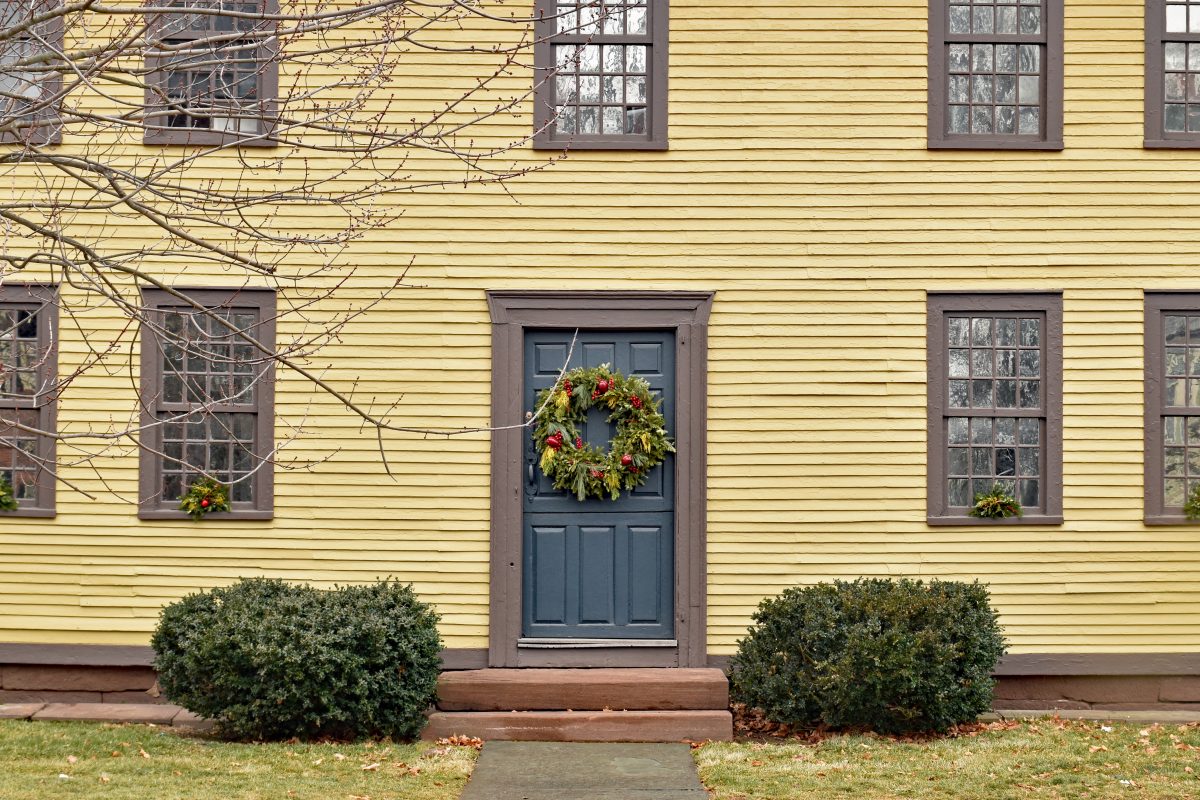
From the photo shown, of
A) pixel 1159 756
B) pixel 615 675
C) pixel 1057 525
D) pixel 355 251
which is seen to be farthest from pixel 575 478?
pixel 1159 756

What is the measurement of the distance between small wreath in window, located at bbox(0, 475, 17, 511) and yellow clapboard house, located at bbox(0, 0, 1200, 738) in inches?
5.2

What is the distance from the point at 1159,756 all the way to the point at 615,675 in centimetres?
362

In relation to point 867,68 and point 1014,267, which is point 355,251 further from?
point 1014,267

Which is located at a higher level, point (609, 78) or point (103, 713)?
point (609, 78)

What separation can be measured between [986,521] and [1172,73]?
3721mm

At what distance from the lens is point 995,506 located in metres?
10.0

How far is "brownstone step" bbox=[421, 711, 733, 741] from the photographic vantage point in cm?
908

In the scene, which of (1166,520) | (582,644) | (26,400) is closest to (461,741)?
(582,644)

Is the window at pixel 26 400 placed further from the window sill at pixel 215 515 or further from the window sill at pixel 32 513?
the window sill at pixel 215 515

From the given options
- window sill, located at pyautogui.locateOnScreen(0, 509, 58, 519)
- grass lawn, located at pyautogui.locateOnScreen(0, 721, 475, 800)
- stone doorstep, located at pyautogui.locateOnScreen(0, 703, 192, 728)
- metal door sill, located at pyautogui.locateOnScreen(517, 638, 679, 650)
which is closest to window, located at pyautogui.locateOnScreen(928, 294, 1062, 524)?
metal door sill, located at pyautogui.locateOnScreen(517, 638, 679, 650)

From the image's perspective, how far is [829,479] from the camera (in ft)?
33.3

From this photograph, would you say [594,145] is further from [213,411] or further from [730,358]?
[213,411]

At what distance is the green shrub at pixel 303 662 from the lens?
8500 millimetres

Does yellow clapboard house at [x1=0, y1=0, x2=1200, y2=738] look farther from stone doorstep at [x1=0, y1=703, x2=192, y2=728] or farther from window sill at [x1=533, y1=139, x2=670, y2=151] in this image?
stone doorstep at [x1=0, y1=703, x2=192, y2=728]
